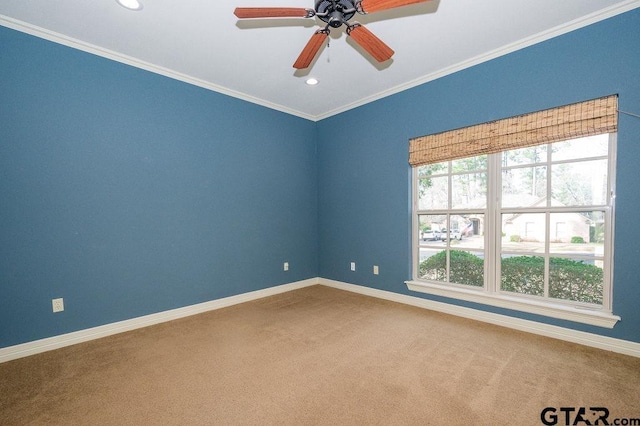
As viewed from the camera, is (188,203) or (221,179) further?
(221,179)

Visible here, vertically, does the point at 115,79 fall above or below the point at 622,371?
above

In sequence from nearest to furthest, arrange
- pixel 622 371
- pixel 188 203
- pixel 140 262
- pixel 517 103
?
pixel 622 371
pixel 517 103
pixel 140 262
pixel 188 203

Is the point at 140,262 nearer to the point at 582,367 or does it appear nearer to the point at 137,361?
the point at 137,361

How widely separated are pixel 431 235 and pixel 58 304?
394 cm

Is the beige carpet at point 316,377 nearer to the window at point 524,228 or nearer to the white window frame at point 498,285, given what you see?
the white window frame at point 498,285

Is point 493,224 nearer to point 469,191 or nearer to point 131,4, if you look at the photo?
point 469,191

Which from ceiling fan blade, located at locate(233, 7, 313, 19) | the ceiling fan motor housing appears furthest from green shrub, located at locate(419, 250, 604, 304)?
ceiling fan blade, located at locate(233, 7, 313, 19)

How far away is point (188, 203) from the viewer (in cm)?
329

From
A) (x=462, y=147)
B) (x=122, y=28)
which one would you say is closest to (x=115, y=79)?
(x=122, y=28)

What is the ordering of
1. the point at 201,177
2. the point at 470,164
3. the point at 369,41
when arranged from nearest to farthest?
the point at 369,41 → the point at 470,164 → the point at 201,177

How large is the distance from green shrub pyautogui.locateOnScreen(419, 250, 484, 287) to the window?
1cm

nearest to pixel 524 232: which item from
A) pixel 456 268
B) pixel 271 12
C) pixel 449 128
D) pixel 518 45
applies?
pixel 456 268

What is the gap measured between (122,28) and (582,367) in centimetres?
463

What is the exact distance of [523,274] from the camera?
284 centimetres
